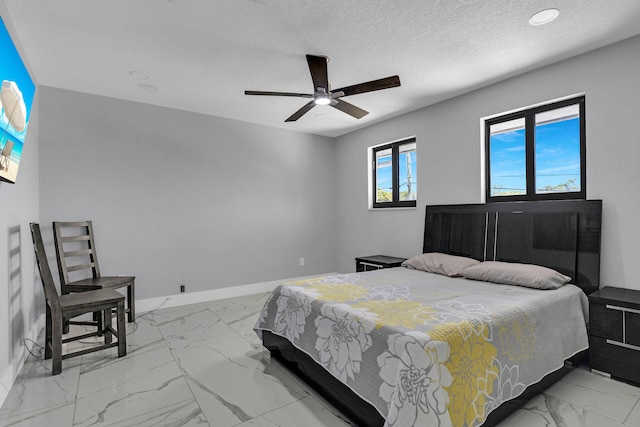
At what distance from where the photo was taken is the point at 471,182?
3691 millimetres

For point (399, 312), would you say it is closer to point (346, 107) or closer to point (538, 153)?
point (346, 107)

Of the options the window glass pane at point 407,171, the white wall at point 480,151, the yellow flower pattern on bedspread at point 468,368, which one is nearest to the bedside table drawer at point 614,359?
the white wall at point 480,151

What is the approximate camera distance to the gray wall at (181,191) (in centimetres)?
362

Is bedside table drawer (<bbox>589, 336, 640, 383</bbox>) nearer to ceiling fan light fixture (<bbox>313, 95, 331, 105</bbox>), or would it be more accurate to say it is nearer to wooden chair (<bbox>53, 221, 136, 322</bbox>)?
ceiling fan light fixture (<bbox>313, 95, 331, 105</bbox>)

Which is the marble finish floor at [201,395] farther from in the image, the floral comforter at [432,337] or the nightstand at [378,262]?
the nightstand at [378,262]

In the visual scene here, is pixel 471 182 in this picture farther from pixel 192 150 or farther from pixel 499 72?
pixel 192 150

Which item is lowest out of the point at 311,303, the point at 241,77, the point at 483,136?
the point at 311,303

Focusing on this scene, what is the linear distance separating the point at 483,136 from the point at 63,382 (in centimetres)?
442

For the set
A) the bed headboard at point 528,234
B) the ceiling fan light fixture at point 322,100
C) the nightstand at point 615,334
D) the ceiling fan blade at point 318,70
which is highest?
the ceiling fan blade at point 318,70

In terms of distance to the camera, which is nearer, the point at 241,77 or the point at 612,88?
the point at 612,88

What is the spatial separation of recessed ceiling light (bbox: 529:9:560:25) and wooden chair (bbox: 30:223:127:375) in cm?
383

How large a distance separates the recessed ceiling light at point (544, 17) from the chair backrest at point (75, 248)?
450cm

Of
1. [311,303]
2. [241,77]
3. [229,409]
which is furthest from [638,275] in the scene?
[241,77]

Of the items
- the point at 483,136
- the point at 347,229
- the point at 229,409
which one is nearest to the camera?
the point at 229,409
